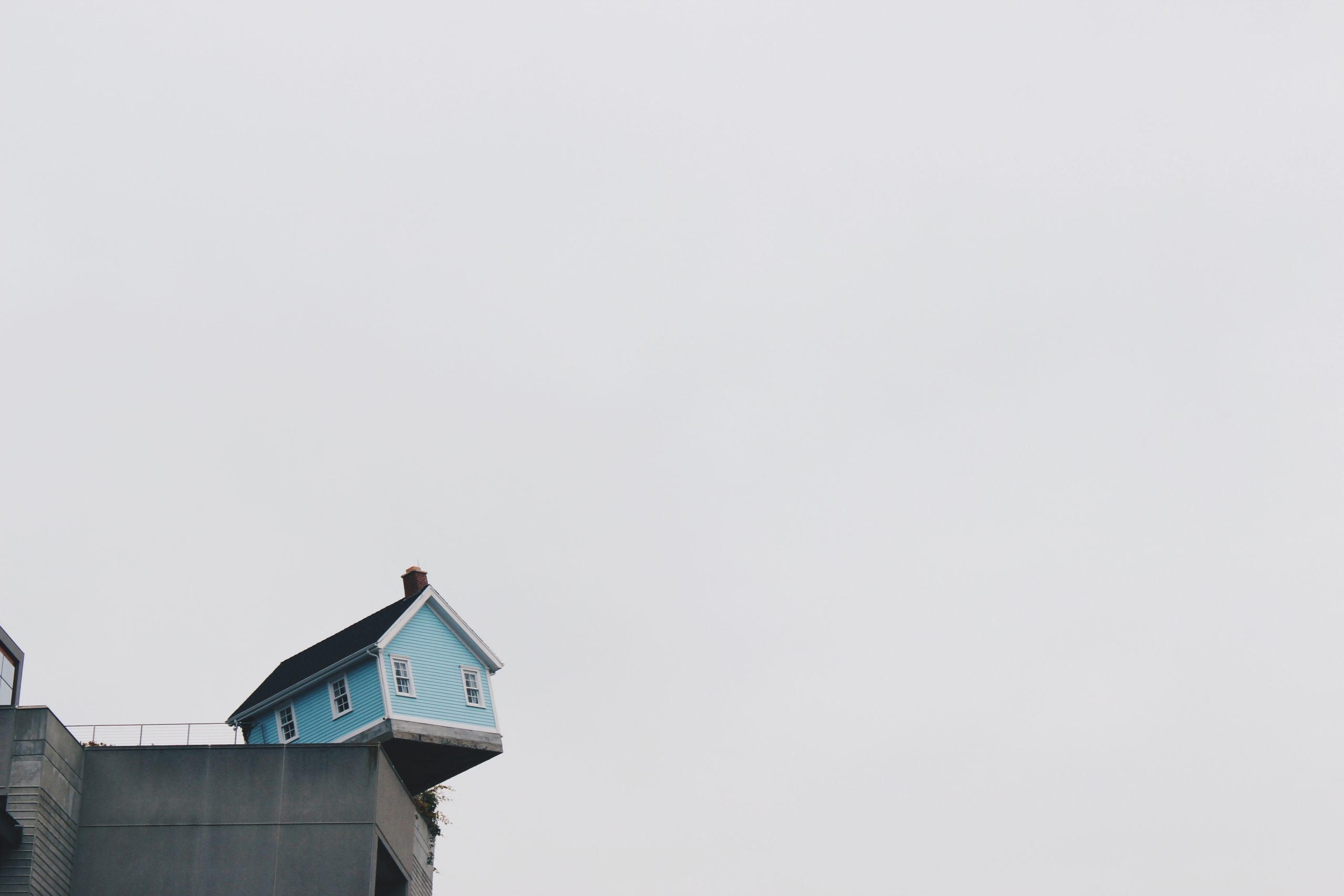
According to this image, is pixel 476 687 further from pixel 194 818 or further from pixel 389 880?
pixel 194 818

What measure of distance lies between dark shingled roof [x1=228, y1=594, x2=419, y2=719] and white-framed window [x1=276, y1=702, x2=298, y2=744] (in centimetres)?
Result: 64

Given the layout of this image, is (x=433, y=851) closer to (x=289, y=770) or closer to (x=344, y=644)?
(x=344, y=644)

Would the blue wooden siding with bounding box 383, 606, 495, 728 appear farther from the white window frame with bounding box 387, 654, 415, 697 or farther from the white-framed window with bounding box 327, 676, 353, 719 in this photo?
the white-framed window with bounding box 327, 676, 353, 719

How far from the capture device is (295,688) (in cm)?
5003

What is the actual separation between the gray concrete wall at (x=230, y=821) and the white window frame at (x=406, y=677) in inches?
282

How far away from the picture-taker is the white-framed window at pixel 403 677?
160 feet

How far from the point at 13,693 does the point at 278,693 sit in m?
8.28

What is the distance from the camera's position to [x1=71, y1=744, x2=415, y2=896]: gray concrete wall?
39000 mm

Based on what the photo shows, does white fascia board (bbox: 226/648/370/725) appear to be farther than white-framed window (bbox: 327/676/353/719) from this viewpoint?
No

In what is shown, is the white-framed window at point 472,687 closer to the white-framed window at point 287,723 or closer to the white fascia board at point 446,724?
the white fascia board at point 446,724

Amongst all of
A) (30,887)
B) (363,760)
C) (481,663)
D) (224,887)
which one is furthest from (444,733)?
(30,887)

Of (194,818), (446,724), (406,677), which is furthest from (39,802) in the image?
(446,724)

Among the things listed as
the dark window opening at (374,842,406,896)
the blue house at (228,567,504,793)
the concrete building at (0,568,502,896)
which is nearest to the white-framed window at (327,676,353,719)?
the blue house at (228,567,504,793)

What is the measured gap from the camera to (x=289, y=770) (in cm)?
4069
